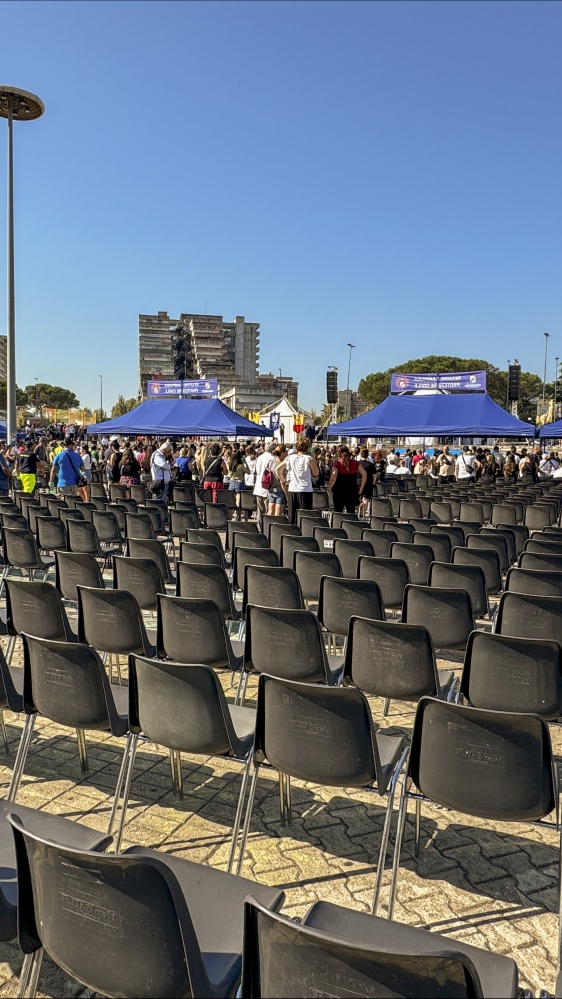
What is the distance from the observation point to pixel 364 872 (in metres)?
3.05

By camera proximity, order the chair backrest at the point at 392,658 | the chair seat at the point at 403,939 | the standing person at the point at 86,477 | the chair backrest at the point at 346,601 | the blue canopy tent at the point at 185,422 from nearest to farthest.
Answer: the chair seat at the point at 403,939 < the chair backrest at the point at 392,658 < the chair backrest at the point at 346,601 < the standing person at the point at 86,477 < the blue canopy tent at the point at 185,422

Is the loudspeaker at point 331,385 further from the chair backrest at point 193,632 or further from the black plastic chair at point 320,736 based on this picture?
the black plastic chair at point 320,736

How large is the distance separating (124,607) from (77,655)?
46.4 inches

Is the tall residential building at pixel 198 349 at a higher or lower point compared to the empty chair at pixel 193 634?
higher

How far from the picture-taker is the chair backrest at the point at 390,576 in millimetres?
6141

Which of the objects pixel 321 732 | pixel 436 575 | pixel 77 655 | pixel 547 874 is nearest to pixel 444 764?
pixel 321 732

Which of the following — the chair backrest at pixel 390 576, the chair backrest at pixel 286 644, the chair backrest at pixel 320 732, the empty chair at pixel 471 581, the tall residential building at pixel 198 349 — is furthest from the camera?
the tall residential building at pixel 198 349

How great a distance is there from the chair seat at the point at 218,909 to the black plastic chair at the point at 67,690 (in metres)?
1.09

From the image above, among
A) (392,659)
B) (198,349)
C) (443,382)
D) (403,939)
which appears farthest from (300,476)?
(198,349)

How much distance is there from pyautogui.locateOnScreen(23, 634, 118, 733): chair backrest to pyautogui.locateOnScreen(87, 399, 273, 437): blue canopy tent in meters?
14.8

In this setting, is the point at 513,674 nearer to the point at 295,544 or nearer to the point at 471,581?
the point at 471,581

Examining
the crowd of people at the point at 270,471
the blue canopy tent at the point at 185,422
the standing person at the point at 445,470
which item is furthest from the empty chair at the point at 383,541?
the standing person at the point at 445,470

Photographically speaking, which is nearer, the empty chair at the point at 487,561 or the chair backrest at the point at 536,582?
the chair backrest at the point at 536,582

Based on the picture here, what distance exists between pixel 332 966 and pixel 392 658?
2.39 metres
